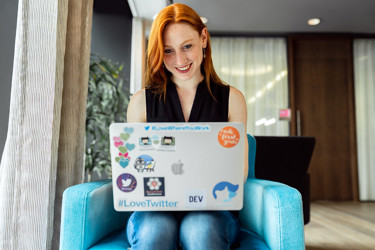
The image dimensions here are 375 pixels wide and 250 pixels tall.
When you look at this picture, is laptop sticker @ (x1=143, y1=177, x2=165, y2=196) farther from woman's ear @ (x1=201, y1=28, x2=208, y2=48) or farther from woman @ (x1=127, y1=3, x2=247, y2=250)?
woman's ear @ (x1=201, y1=28, x2=208, y2=48)

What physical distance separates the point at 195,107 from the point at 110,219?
538 millimetres

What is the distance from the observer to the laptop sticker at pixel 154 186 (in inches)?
31.0

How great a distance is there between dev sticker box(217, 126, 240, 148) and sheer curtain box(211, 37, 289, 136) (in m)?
3.85

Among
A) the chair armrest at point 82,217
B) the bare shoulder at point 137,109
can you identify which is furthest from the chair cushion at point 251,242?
the bare shoulder at point 137,109

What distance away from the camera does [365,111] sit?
456 centimetres

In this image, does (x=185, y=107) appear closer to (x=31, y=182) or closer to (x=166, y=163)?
(x=166, y=163)

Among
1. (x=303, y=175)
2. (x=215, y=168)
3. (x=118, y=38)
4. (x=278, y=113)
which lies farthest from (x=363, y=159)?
(x=215, y=168)

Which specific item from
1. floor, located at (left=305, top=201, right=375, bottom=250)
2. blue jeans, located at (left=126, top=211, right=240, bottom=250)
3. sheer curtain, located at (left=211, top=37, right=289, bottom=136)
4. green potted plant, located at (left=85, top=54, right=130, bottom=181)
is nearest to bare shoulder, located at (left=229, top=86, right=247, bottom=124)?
blue jeans, located at (left=126, top=211, right=240, bottom=250)

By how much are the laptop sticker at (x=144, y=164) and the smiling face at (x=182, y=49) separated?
1.68 ft

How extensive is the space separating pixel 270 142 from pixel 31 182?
1576 mm

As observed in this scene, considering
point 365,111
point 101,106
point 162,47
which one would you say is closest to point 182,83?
point 162,47

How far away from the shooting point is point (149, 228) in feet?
2.91

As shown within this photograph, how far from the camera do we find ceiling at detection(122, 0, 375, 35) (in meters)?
3.73

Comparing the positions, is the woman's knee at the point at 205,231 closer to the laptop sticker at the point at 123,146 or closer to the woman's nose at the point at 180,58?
the laptop sticker at the point at 123,146
